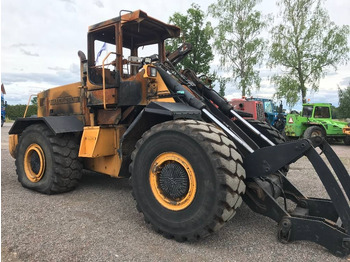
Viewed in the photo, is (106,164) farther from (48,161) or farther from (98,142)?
(48,161)

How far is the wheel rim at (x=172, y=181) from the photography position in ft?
10.6

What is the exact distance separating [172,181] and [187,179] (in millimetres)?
185

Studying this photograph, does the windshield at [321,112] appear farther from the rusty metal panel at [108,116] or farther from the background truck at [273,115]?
the rusty metal panel at [108,116]

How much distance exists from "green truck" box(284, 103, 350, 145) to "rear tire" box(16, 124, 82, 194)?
A: 41.2ft

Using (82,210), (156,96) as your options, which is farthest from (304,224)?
(82,210)

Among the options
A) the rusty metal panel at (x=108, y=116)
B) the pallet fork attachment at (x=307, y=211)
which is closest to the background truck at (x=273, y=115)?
the rusty metal panel at (x=108, y=116)

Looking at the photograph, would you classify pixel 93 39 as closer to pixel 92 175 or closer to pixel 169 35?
pixel 169 35

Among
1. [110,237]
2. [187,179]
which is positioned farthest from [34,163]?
[187,179]

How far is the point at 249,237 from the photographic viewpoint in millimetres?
3361

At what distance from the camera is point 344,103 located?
4959 cm

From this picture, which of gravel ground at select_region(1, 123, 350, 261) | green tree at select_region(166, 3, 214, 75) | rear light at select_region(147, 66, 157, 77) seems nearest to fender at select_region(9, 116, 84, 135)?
gravel ground at select_region(1, 123, 350, 261)

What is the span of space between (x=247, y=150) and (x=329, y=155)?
89 centimetres

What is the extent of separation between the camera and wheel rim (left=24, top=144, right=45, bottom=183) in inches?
203

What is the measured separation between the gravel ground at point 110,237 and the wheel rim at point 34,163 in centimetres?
50
